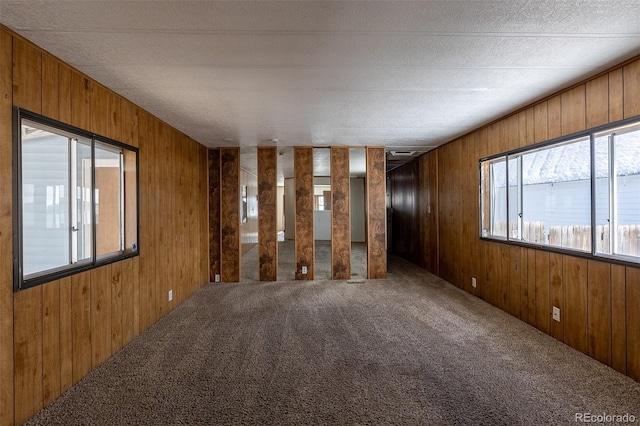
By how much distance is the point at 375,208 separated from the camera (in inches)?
217

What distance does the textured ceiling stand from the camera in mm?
1654

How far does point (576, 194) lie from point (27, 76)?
15.0 ft

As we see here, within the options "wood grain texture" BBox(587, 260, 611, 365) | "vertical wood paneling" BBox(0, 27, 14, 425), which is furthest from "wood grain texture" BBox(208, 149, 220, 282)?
"wood grain texture" BBox(587, 260, 611, 365)

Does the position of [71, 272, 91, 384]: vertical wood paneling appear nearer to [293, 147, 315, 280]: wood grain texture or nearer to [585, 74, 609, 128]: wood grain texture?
[293, 147, 315, 280]: wood grain texture

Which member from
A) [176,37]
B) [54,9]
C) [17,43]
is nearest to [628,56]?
[176,37]

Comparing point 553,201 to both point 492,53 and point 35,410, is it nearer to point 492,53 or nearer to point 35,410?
point 492,53

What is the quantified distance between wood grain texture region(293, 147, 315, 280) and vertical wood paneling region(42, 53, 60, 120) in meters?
3.56

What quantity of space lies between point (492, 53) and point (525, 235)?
2.29 meters

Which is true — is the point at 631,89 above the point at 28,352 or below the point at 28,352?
above

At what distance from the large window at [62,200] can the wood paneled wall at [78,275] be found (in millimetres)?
83

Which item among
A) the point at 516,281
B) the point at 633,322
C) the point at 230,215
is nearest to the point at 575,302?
the point at 633,322

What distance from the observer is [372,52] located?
6.88 ft

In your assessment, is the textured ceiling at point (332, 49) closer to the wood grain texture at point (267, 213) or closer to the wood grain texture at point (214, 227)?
the wood grain texture at point (267, 213)

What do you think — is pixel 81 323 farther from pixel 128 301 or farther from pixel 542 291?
pixel 542 291
